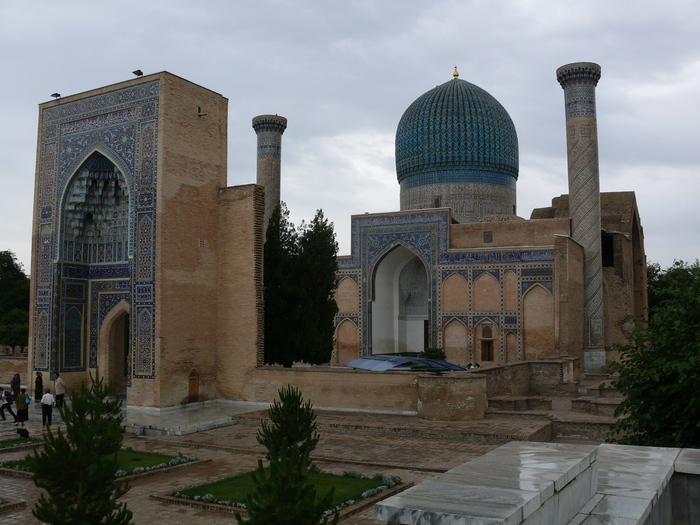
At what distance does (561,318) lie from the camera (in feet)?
57.8

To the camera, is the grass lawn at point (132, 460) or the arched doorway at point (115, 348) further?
the arched doorway at point (115, 348)

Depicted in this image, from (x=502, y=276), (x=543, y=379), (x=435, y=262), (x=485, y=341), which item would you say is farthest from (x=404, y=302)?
(x=543, y=379)

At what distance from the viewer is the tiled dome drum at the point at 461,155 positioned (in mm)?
24656

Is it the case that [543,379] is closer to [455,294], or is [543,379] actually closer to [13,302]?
[455,294]

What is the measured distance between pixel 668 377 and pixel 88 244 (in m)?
11.8

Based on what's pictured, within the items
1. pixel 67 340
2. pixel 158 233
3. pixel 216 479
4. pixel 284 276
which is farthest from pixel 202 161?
pixel 216 479

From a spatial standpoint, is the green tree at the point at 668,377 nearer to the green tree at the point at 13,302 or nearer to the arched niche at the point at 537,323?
the arched niche at the point at 537,323

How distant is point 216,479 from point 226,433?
3019 mm

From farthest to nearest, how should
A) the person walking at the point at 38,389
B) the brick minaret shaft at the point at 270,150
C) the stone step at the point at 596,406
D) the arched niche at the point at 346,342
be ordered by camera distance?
the brick minaret shaft at the point at 270,150, the arched niche at the point at 346,342, the person walking at the point at 38,389, the stone step at the point at 596,406

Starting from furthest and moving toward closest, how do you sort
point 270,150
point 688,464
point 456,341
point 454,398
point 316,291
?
point 270,150
point 456,341
point 316,291
point 454,398
point 688,464

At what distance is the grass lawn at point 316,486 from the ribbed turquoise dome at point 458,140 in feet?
62.7

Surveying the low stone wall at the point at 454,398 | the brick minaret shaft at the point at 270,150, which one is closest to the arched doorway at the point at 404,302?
the brick minaret shaft at the point at 270,150

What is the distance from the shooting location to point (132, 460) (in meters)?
8.02

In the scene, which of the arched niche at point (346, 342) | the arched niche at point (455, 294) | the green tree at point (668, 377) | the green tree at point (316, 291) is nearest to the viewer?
the green tree at point (668, 377)
